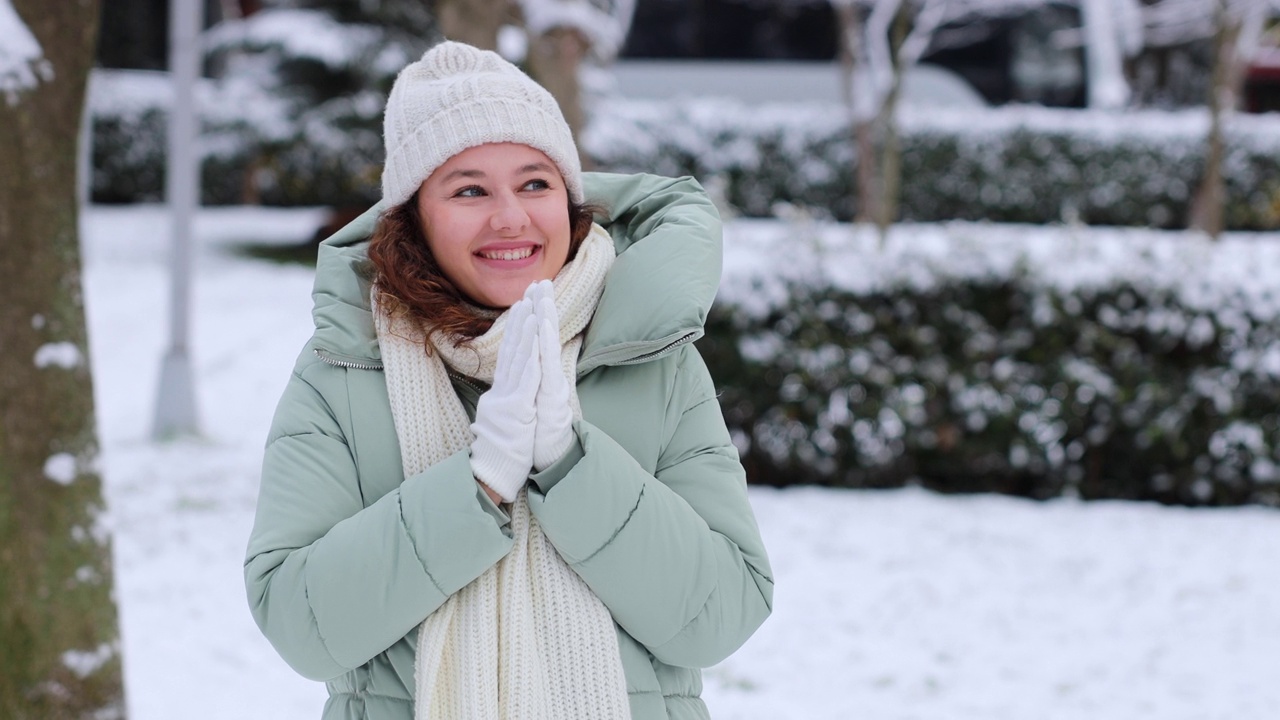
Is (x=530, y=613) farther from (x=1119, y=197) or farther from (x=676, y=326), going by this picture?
(x=1119, y=197)

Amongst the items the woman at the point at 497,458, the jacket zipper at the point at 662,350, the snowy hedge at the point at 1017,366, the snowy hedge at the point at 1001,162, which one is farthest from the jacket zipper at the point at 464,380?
the snowy hedge at the point at 1001,162

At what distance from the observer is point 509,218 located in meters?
1.70

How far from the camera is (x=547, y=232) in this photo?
1.76 metres

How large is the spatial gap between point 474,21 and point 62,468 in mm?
4598

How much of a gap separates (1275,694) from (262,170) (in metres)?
14.9

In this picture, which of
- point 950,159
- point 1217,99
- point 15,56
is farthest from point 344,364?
point 950,159

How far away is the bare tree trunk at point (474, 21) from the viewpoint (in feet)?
22.9

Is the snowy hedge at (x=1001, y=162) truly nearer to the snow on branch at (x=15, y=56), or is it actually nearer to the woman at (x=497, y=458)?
the snow on branch at (x=15, y=56)

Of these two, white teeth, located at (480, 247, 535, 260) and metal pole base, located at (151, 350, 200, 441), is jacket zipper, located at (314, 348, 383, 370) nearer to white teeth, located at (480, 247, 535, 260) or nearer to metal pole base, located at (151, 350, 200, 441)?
white teeth, located at (480, 247, 535, 260)

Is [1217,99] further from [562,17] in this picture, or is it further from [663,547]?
[663,547]

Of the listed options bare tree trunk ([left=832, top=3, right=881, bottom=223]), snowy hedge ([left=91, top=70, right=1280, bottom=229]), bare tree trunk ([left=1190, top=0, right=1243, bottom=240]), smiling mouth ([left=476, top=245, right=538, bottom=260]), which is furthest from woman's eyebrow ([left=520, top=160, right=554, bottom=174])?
snowy hedge ([left=91, top=70, right=1280, bottom=229])

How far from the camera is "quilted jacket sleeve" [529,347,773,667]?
5.12 feet

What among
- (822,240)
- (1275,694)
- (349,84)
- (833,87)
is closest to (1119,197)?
(833,87)

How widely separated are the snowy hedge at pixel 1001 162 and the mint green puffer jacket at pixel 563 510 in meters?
14.7
